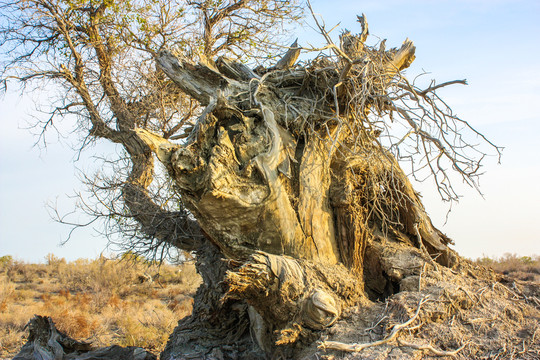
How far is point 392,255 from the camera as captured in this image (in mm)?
→ 4988

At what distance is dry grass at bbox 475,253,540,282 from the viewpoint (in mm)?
10906

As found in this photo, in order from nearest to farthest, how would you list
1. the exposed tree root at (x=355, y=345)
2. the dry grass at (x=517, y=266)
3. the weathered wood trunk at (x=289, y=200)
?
the exposed tree root at (x=355, y=345) < the weathered wood trunk at (x=289, y=200) < the dry grass at (x=517, y=266)

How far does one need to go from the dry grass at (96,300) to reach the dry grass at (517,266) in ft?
28.6

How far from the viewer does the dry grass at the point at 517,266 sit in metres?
10.9

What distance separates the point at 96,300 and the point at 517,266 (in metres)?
12.5

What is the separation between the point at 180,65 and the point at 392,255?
3.69m

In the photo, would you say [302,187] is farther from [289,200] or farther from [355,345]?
Answer: [355,345]

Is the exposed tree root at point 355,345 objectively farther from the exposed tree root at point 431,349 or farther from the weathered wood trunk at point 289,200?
the weathered wood trunk at point 289,200

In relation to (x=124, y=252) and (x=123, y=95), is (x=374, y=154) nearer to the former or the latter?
(x=124, y=252)

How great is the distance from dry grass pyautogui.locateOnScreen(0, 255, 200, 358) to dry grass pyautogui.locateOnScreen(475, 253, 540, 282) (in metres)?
8.71

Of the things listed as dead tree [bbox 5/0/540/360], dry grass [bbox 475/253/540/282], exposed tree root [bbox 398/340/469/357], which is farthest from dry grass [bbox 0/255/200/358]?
dry grass [bbox 475/253/540/282]

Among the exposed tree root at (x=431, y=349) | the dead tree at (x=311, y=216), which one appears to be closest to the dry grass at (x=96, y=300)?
the dead tree at (x=311, y=216)

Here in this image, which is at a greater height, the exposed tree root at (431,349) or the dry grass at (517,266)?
the dry grass at (517,266)

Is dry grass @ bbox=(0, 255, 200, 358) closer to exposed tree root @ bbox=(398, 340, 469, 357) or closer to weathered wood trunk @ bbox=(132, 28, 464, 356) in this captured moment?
weathered wood trunk @ bbox=(132, 28, 464, 356)
